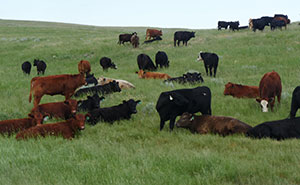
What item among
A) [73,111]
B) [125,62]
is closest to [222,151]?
[73,111]

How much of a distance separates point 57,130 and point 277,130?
5615mm

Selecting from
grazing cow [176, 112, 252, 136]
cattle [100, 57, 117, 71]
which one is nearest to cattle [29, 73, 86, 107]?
grazing cow [176, 112, 252, 136]

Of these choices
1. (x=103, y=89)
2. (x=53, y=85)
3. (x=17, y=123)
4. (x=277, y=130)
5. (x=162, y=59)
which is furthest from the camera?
(x=162, y=59)

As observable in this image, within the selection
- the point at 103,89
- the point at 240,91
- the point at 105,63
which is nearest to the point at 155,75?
the point at 103,89

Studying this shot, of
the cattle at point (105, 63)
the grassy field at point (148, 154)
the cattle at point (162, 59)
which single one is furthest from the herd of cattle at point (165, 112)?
the cattle at point (105, 63)

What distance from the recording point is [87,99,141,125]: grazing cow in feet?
30.8

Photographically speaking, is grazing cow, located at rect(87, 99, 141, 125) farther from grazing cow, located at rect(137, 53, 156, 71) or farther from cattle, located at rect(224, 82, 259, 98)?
grazing cow, located at rect(137, 53, 156, 71)

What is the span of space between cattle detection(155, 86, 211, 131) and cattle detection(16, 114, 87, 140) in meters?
2.31

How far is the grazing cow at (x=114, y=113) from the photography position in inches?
369

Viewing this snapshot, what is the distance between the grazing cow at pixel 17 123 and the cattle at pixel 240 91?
25.0 feet

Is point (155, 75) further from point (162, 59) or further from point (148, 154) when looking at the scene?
point (148, 154)

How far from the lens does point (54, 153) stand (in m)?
6.09

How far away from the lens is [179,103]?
8.55m

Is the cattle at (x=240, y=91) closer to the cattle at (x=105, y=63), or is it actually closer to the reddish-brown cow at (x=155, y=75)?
the reddish-brown cow at (x=155, y=75)
